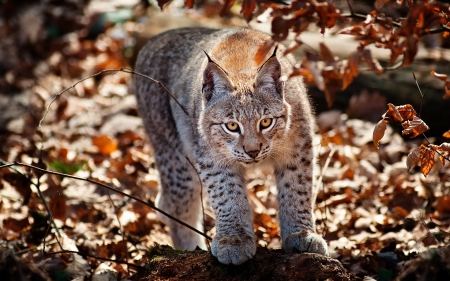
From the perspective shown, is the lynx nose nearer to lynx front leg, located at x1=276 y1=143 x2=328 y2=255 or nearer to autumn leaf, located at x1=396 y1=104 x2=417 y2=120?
lynx front leg, located at x1=276 y1=143 x2=328 y2=255

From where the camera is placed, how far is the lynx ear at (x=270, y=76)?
447 cm

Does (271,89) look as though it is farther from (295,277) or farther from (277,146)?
(295,277)

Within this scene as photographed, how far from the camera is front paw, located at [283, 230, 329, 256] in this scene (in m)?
4.22

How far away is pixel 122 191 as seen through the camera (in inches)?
257

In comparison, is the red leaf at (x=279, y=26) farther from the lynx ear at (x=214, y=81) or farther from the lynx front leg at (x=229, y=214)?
the lynx front leg at (x=229, y=214)

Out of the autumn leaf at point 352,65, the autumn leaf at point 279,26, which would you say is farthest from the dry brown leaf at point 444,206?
the autumn leaf at point 279,26

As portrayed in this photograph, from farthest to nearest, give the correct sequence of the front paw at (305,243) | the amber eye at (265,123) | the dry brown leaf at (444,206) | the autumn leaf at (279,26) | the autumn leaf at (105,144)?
the autumn leaf at (105,144) < the dry brown leaf at (444,206) < the amber eye at (265,123) < the front paw at (305,243) < the autumn leaf at (279,26)

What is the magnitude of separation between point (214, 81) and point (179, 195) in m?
1.48

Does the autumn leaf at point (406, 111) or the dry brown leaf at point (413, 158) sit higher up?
the autumn leaf at point (406, 111)

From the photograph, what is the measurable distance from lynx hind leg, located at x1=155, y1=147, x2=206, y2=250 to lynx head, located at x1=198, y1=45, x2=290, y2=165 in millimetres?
994

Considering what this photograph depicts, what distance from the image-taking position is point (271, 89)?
4555mm

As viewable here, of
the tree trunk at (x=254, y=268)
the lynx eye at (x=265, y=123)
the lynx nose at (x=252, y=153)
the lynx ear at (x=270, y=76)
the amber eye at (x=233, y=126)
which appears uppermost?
the lynx ear at (x=270, y=76)

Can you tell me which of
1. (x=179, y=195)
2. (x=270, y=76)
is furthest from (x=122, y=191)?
(x=270, y=76)

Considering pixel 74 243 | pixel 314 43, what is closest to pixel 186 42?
pixel 74 243
